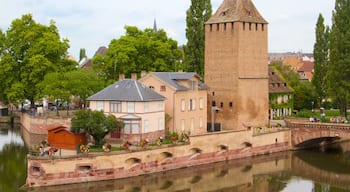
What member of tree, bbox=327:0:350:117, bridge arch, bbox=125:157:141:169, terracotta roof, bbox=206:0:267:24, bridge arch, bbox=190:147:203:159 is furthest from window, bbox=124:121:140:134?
tree, bbox=327:0:350:117

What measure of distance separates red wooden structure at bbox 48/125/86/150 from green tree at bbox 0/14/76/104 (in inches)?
889

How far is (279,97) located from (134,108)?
84.9 feet

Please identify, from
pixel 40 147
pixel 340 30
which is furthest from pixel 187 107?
pixel 340 30

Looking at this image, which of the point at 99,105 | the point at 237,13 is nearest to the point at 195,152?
the point at 99,105

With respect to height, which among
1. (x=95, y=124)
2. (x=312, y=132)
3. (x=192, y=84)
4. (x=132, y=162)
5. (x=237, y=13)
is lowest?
(x=132, y=162)

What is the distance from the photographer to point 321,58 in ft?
228

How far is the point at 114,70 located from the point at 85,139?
21420mm

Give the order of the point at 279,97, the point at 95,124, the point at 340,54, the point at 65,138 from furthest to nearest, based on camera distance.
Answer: the point at 279,97, the point at 340,54, the point at 65,138, the point at 95,124

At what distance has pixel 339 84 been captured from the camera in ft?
195

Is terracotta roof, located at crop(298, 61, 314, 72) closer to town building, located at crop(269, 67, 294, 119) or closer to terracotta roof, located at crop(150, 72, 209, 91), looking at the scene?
town building, located at crop(269, 67, 294, 119)

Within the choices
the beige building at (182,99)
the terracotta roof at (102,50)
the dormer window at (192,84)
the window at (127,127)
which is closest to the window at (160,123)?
the beige building at (182,99)

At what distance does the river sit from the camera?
39281mm

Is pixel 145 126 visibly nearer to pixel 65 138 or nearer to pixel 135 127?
pixel 135 127

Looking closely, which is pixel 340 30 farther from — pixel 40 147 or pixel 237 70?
pixel 40 147
